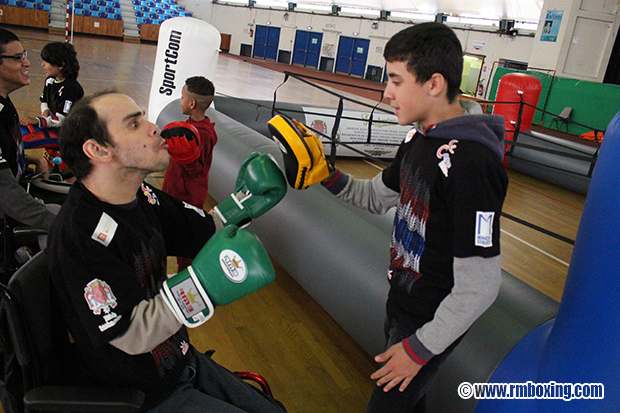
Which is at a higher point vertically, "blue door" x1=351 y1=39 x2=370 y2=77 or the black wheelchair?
"blue door" x1=351 y1=39 x2=370 y2=77

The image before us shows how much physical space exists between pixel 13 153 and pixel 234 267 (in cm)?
154

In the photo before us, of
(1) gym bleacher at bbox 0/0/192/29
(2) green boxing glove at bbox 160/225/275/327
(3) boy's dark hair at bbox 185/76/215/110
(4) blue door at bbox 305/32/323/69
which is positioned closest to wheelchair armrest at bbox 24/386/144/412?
(2) green boxing glove at bbox 160/225/275/327

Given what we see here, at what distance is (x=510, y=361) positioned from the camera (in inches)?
53.3

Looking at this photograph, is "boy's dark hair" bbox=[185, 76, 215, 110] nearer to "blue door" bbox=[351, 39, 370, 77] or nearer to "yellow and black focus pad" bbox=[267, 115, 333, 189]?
"yellow and black focus pad" bbox=[267, 115, 333, 189]

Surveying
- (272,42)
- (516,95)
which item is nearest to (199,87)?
(516,95)

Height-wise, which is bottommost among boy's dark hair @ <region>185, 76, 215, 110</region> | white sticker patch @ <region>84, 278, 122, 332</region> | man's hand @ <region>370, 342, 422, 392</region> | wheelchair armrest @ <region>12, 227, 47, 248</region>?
wheelchair armrest @ <region>12, 227, 47, 248</region>

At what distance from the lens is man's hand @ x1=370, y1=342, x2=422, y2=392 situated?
1041 mm

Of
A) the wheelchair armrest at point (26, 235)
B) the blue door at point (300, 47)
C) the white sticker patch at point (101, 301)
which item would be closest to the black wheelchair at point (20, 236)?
the wheelchair armrest at point (26, 235)

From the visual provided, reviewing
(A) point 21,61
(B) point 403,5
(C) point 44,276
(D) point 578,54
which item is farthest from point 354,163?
(B) point 403,5

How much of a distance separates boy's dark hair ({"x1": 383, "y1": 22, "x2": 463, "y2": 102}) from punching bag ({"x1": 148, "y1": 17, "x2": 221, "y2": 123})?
4106 mm

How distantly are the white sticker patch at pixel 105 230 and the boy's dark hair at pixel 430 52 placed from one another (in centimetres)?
75

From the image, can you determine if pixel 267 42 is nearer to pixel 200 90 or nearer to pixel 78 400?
pixel 200 90

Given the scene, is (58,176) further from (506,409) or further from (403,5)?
(403,5)

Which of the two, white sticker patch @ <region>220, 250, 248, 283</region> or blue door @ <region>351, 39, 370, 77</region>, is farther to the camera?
blue door @ <region>351, 39, 370, 77</region>
